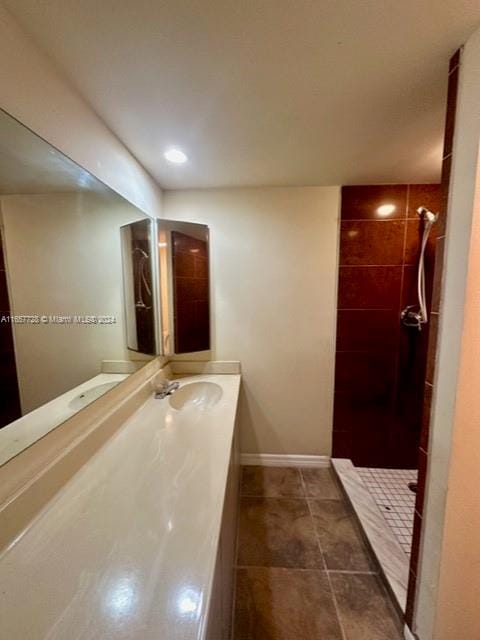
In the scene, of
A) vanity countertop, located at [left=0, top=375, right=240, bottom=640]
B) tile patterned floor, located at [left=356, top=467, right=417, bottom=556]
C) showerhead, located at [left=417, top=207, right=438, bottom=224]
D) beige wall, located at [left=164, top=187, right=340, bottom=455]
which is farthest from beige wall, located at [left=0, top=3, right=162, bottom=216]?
tile patterned floor, located at [left=356, top=467, right=417, bottom=556]

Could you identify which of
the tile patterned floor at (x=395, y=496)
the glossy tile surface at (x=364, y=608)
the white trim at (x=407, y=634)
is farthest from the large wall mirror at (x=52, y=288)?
the tile patterned floor at (x=395, y=496)

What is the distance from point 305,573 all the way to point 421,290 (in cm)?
185

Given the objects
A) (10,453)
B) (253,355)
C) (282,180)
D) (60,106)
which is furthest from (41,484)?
(282,180)

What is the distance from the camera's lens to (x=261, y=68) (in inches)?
35.8

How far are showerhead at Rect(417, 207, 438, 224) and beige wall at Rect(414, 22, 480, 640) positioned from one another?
1.15 metres

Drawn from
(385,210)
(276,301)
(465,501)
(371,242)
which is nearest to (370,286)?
(371,242)

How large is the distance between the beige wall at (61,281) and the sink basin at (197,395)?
60 centimetres

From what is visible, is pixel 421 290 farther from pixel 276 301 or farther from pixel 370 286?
pixel 276 301

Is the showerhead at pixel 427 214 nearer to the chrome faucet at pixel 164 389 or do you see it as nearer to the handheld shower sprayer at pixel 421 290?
the handheld shower sprayer at pixel 421 290

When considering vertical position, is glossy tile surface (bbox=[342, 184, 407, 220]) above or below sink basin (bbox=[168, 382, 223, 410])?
above

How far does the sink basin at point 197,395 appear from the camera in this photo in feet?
5.99

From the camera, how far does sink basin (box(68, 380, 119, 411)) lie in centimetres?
105

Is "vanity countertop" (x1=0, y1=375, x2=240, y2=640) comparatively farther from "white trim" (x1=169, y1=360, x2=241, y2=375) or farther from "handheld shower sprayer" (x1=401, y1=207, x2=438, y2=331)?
"handheld shower sprayer" (x1=401, y1=207, x2=438, y2=331)

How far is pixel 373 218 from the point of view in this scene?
197 cm
